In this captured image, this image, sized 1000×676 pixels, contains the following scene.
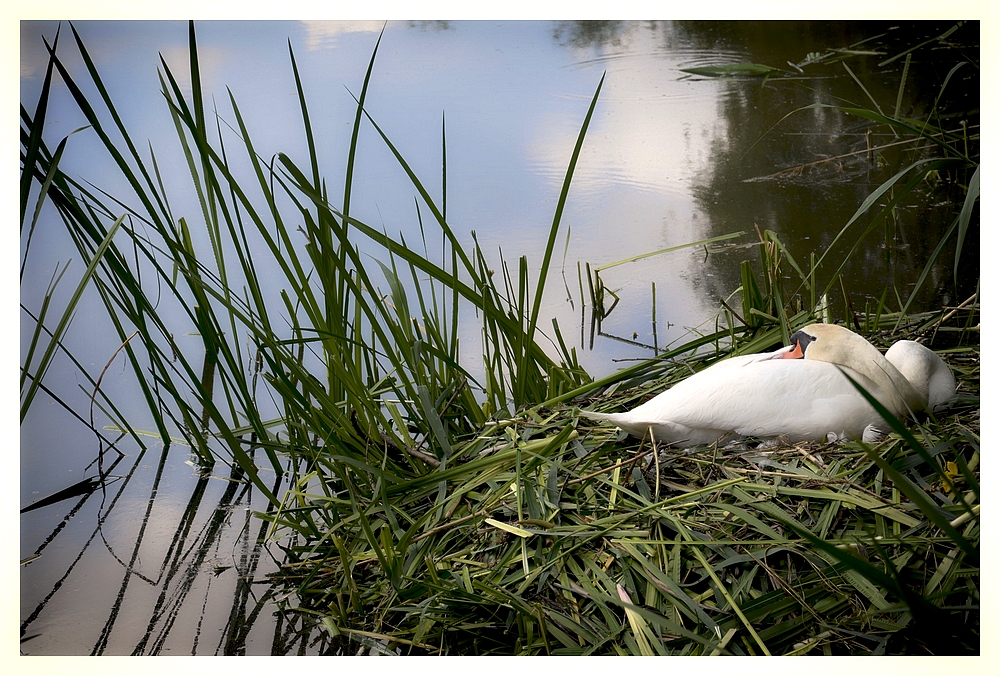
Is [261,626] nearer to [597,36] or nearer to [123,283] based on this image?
[123,283]

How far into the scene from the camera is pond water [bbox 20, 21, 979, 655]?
45.9 inches

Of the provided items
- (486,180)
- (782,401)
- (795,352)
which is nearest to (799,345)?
(795,352)

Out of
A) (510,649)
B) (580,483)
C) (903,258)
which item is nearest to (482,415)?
(580,483)

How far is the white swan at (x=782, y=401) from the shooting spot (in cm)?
105

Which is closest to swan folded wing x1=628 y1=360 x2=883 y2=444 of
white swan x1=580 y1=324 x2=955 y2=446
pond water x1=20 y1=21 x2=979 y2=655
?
white swan x1=580 y1=324 x2=955 y2=446

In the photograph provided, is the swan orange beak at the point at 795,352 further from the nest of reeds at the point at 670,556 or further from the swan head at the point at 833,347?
the nest of reeds at the point at 670,556

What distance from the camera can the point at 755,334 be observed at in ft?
4.25

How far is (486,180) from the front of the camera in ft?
4.21

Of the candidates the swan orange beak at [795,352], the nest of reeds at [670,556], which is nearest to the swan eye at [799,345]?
the swan orange beak at [795,352]

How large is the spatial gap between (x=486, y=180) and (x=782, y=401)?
0.58 m

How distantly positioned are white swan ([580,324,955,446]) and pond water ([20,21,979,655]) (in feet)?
0.75

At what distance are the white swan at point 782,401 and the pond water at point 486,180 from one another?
0.75ft
